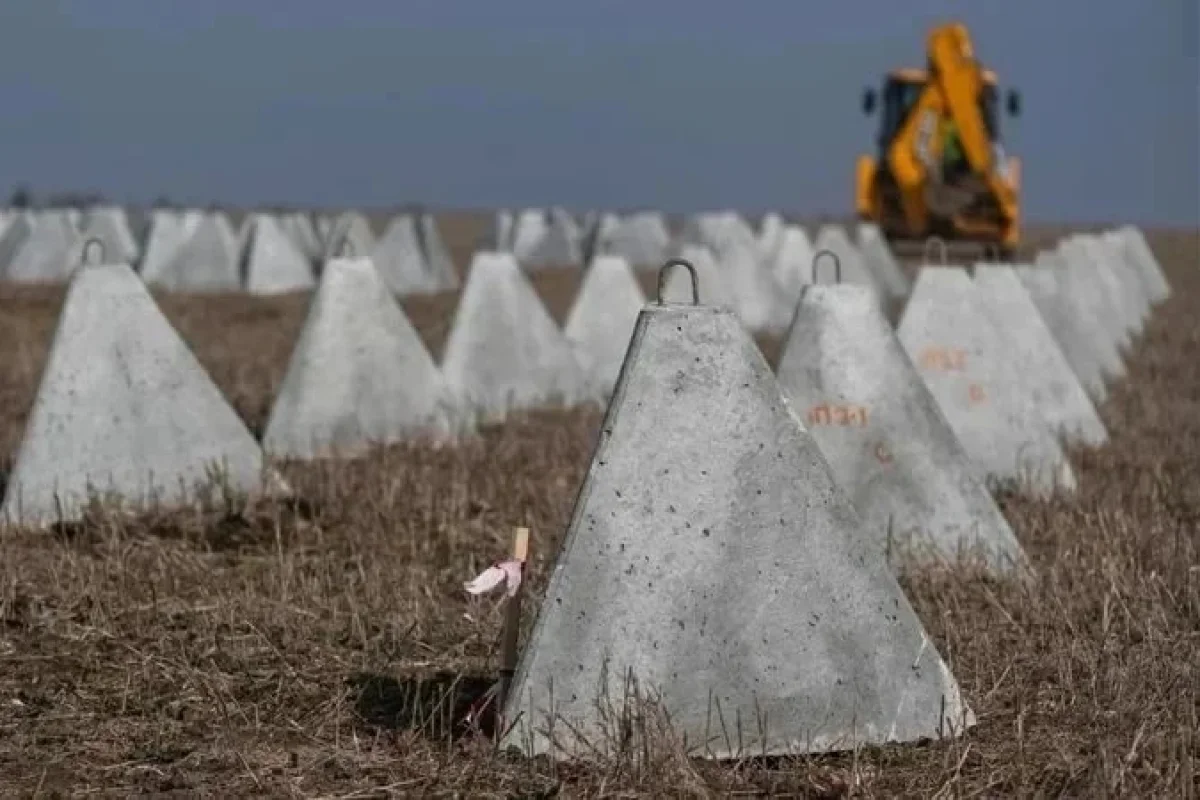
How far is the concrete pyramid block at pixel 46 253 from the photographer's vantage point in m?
23.6

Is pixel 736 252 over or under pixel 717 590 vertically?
under

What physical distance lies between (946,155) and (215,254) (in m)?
9.18

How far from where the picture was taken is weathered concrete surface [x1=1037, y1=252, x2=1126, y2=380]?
14109 mm

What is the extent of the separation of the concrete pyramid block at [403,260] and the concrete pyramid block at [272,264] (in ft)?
3.05

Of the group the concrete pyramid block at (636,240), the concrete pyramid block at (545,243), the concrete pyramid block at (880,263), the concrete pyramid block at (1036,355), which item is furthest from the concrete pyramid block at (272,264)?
the concrete pyramid block at (1036,355)

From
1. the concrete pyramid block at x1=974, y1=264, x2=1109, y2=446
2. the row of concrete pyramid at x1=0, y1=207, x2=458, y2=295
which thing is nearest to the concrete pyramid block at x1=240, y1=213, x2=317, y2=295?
→ the row of concrete pyramid at x1=0, y1=207, x2=458, y2=295

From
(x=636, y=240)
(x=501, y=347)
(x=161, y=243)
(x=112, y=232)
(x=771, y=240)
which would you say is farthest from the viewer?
A: (x=636, y=240)

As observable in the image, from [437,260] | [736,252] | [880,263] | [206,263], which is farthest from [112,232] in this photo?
[736,252]

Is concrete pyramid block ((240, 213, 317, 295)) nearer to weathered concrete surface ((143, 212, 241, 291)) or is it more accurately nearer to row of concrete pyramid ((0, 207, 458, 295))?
row of concrete pyramid ((0, 207, 458, 295))

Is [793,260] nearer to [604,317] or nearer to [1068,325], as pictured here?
[604,317]

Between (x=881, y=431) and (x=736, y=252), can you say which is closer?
(x=881, y=431)

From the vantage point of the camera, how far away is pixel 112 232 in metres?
27.0

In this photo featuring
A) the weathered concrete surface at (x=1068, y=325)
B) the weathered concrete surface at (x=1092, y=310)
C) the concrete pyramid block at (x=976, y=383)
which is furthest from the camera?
the weathered concrete surface at (x=1092, y=310)

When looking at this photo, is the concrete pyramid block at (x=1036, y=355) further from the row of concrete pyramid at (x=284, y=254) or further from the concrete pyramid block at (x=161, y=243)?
the concrete pyramid block at (x=161, y=243)
